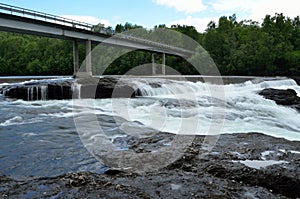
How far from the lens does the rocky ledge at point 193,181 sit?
3.33m

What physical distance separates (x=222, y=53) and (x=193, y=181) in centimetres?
4644

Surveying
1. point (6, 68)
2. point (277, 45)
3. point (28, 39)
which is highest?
point (28, 39)

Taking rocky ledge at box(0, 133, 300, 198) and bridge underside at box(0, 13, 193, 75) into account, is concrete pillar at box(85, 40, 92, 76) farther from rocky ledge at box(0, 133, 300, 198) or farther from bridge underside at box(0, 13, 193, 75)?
rocky ledge at box(0, 133, 300, 198)

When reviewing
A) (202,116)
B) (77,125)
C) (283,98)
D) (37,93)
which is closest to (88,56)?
(37,93)

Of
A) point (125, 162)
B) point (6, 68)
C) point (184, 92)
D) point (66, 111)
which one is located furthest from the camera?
point (6, 68)

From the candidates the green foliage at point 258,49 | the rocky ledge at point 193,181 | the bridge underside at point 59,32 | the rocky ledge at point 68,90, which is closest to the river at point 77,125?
the rocky ledge at point 193,181

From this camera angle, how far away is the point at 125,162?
4547 millimetres

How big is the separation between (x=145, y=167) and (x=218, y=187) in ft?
4.11

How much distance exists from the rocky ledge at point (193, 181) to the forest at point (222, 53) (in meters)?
41.3

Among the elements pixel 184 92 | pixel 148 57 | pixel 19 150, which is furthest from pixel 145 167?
pixel 148 57

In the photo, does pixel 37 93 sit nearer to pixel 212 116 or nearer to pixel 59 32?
pixel 212 116

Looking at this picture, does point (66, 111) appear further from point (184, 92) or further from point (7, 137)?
point (184, 92)

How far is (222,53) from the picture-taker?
47.4 meters

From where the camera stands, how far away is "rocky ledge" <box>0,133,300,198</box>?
3.33 metres
